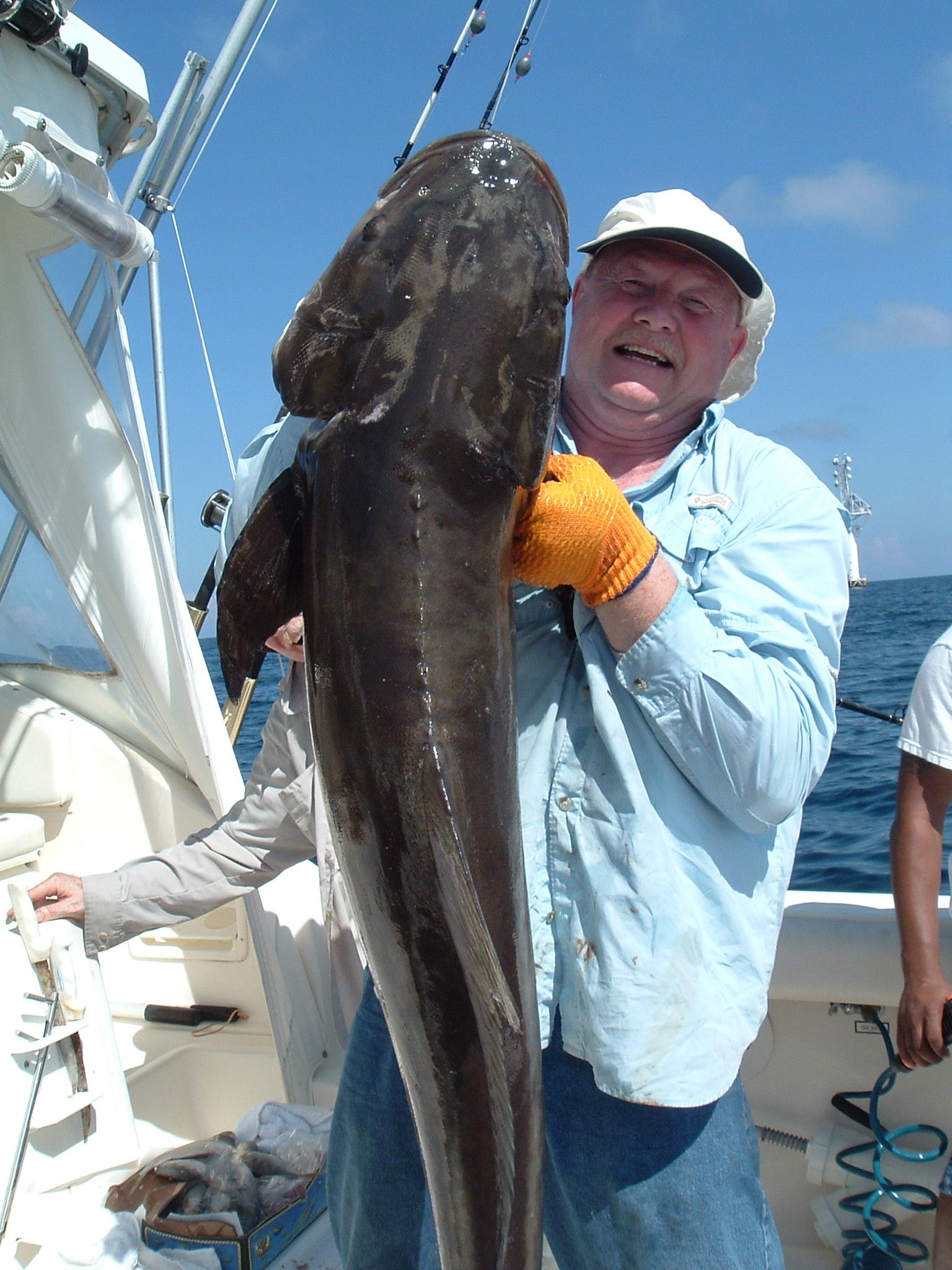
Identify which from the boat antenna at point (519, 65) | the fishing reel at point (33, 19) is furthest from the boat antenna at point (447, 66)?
the fishing reel at point (33, 19)

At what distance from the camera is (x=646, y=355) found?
199 cm

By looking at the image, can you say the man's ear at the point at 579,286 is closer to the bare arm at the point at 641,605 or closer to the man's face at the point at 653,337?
the man's face at the point at 653,337

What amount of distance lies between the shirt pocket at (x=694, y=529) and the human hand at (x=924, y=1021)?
198 cm

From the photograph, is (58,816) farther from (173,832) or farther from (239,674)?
(239,674)

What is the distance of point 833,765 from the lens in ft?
43.0

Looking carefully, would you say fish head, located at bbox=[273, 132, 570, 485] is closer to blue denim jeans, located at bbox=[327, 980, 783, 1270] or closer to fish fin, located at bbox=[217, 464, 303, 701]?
fish fin, located at bbox=[217, 464, 303, 701]

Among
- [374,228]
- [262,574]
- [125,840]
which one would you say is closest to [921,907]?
[262,574]

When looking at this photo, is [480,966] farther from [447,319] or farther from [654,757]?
[447,319]

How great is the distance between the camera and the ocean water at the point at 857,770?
8.34 m

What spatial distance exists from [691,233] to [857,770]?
1196 centimetres

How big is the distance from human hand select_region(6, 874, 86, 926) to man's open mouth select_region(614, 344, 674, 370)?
8.70 feet

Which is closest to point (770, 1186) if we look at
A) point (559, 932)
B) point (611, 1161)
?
point (611, 1161)

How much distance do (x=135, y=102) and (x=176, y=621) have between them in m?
2.10

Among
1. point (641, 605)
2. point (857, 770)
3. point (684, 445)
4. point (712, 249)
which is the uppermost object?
point (712, 249)
